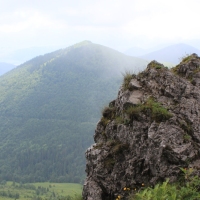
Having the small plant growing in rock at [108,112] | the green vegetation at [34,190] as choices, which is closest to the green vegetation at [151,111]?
the small plant growing in rock at [108,112]

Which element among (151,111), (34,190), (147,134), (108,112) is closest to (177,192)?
(147,134)

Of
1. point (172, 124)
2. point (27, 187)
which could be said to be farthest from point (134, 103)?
point (27, 187)

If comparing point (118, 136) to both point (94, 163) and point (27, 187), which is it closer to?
point (94, 163)

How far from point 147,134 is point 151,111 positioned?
1.01 meters

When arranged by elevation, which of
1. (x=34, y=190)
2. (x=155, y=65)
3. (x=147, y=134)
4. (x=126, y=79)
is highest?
(x=155, y=65)

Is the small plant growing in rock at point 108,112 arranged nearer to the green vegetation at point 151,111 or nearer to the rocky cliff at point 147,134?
the rocky cliff at point 147,134

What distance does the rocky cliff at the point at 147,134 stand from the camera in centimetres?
991

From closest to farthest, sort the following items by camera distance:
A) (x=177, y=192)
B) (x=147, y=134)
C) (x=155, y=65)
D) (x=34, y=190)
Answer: (x=177, y=192), (x=147, y=134), (x=155, y=65), (x=34, y=190)

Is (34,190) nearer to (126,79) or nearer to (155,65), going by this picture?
→ (126,79)

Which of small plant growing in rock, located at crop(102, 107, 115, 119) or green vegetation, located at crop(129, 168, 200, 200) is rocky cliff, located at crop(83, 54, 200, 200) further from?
green vegetation, located at crop(129, 168, 200, 200)

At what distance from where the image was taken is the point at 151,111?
11.3m

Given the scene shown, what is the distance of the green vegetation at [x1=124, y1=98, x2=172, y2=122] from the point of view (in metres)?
11.0

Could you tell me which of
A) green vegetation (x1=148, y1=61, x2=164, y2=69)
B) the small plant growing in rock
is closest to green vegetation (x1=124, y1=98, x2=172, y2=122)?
the small plant growing in rock

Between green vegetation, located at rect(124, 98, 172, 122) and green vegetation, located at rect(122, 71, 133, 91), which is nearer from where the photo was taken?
green vegetation, located at rect(124, 98, 172, 122)
